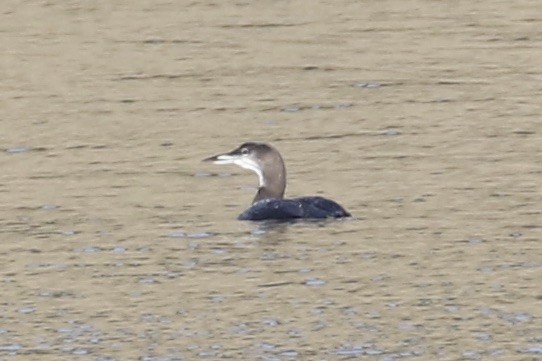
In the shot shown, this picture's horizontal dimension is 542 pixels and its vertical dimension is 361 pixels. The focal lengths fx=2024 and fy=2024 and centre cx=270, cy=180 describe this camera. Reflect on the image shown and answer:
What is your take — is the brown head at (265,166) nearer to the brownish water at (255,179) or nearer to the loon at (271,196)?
the loon at (271,196)

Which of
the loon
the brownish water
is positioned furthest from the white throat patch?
the brownish water

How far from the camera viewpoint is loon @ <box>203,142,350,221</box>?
2227 cm

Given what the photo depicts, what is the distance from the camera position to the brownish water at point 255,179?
1748 cm

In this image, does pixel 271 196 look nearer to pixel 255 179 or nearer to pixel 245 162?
pixel 245 162

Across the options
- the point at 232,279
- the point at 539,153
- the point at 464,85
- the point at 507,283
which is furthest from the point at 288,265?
the point at 464,85

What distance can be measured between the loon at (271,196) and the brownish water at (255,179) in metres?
0.22

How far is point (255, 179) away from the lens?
2620 centimetres

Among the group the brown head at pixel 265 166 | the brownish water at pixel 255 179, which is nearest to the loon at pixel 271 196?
the brown head at pixel 265 166

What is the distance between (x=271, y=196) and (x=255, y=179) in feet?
7.39

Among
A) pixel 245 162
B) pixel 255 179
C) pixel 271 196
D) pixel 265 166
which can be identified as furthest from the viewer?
pixel 255 179

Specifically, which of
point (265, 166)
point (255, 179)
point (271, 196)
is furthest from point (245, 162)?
point (255, 179)

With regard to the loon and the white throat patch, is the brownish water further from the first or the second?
the white throat patch

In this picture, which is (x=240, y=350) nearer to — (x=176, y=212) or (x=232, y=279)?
(x=232, y=279)

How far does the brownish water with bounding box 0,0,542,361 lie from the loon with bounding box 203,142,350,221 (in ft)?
0.73
